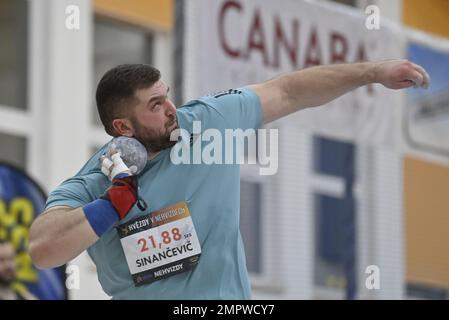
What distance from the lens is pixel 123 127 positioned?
14.7 ft

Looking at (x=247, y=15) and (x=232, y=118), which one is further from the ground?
(x=247, y=15)

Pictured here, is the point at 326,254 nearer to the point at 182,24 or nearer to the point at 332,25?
the point at 332,25

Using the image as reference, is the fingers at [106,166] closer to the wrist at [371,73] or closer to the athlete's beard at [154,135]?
the athlete's beard at [154,135]

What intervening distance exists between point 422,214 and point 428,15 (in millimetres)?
2153

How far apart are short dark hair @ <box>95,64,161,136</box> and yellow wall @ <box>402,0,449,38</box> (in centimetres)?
859

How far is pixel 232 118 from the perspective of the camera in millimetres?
4586

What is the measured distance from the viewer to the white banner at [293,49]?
Result: 26.5 ft

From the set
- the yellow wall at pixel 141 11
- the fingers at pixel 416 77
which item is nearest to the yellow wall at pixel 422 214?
the yellow wall at pixel 141 11

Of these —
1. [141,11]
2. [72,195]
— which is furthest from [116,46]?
[72,195]

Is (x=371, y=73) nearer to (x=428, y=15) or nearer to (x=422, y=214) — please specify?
(x=428, y=15)

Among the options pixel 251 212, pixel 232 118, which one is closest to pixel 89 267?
pixel 251 212

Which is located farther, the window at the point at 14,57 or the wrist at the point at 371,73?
the window at the point at 14,57

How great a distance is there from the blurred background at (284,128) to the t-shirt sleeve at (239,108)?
176 centimetres
